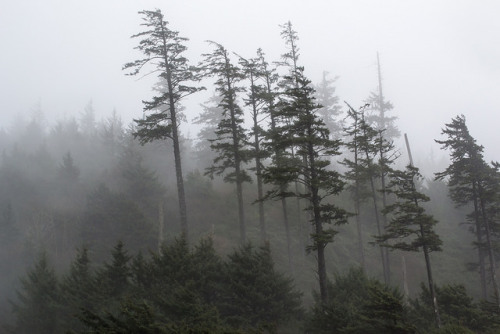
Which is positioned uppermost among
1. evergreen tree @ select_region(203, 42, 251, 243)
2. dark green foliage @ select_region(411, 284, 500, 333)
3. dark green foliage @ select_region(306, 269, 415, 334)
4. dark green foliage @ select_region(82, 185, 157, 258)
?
evergreen tree @ select_region(203, 42, 251, 243)

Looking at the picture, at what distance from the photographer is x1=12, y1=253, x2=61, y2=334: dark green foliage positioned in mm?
16484

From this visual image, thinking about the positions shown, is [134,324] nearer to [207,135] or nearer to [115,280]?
[115,280]

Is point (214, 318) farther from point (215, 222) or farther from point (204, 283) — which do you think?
point (215, 222)

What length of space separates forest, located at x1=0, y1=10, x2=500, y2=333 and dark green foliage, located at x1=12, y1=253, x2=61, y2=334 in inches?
2.7

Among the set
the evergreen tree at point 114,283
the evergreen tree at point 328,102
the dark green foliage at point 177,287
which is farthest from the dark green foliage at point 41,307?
the evergreen tree at point 328,102

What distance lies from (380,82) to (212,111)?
2714cm

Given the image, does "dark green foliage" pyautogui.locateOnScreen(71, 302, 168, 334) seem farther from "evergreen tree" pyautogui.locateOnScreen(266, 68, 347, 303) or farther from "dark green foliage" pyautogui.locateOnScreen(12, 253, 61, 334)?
"dark green foliage" pyautogui.locateOnScreen(12, 253, 61, 334)

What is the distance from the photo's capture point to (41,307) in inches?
670

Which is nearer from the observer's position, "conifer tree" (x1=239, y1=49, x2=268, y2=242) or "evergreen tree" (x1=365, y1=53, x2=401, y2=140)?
"conifer tree" (x1=239, y1=49, x2=268, y2=242)

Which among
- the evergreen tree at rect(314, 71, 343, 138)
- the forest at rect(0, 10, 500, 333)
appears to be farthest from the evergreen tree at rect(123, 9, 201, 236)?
the evergreen tree at rect(314, 71, 343, 138)

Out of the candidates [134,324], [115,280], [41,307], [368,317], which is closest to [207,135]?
[115,280]

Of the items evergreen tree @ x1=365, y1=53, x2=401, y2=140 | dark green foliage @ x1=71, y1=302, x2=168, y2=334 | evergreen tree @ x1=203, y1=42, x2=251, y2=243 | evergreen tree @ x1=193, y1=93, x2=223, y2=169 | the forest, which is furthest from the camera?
evergreen tree @ x1=365, y1=53, x2=401, y2=140

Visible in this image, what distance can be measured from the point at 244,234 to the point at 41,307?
11.7 meters

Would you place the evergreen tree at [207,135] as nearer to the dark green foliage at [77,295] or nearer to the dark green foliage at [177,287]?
the dark green foliage at [77,295]
